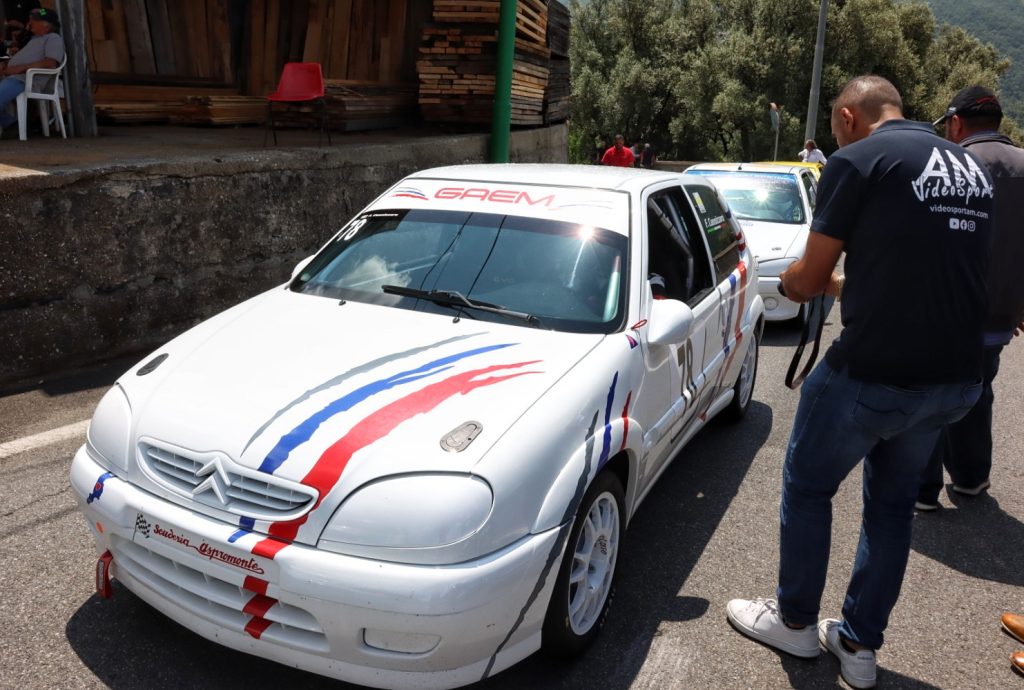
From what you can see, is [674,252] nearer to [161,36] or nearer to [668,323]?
[668,323]

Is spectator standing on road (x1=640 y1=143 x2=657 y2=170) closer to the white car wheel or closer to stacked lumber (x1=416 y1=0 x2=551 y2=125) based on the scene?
stacked lumber (x1=416 y1=0 x2=551 y2=125)

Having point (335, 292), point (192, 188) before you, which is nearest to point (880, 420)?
point (335, 292)

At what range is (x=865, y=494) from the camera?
310cm

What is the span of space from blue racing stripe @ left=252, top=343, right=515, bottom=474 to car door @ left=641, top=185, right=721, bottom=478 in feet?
2.69

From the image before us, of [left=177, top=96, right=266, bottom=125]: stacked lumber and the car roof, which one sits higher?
the car roof

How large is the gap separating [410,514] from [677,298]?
2.02 metres

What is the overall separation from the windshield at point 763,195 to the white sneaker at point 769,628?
6.52 metres

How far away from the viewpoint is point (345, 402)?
2773mm

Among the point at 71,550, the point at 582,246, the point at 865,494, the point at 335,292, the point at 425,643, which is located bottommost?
the point at 71,550

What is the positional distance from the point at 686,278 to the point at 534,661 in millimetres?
2004

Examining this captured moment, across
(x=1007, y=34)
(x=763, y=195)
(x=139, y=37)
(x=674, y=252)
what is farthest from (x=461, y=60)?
(x=1007, y=34)

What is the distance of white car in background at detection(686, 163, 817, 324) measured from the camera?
27.0 ft

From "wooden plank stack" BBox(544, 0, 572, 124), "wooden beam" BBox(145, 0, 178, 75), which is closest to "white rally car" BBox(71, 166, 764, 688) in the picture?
"wooden beam" BBox(145, 0, 178, 75)

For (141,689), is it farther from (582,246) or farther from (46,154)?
(46,154)
